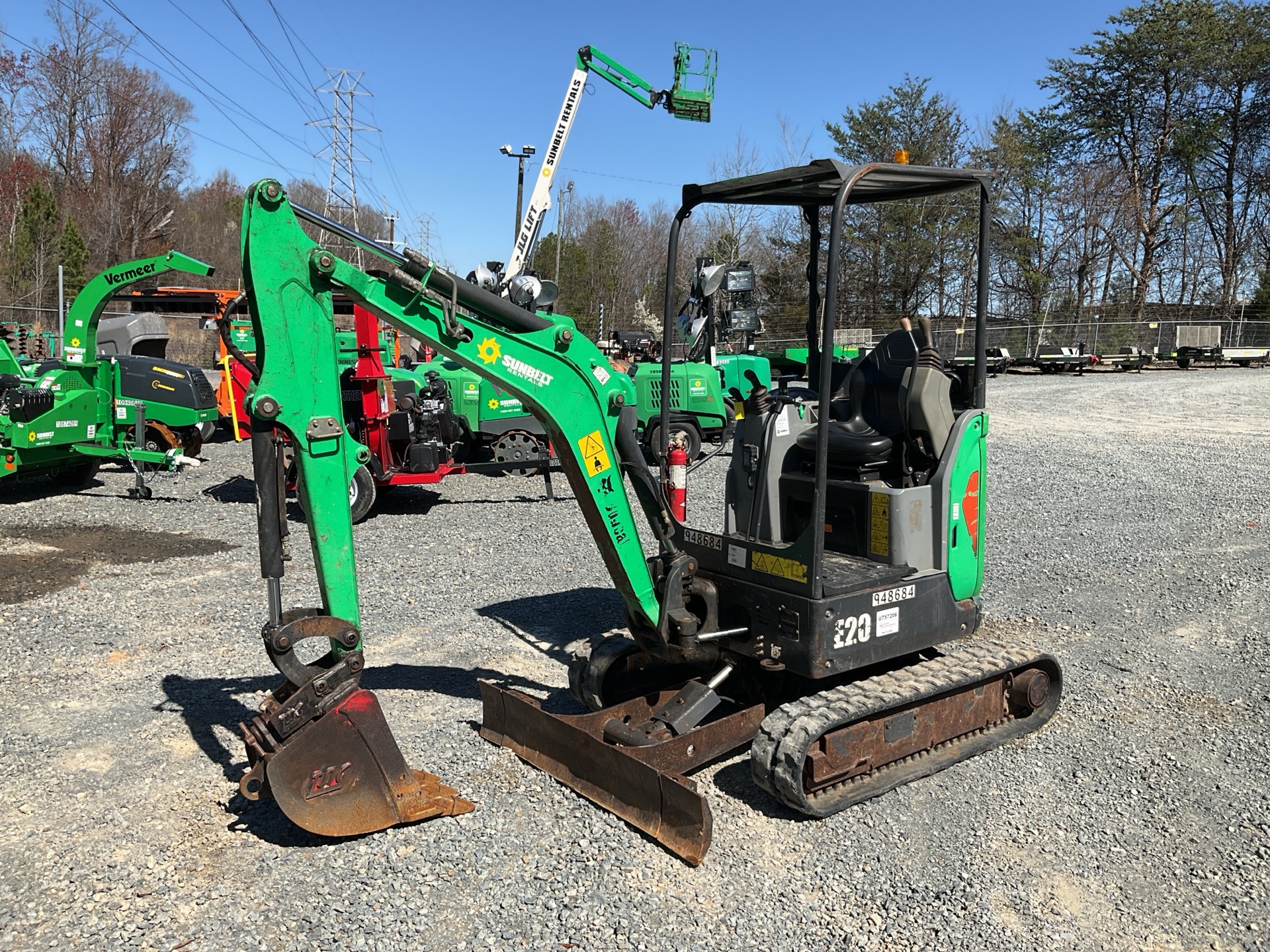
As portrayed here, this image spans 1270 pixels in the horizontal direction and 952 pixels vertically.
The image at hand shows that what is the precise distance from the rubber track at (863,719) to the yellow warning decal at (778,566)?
0.56 m

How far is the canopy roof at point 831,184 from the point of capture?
439cm

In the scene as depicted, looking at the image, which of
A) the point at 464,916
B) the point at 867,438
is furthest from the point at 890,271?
the point at 464,916

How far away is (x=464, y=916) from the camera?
3.53 meters

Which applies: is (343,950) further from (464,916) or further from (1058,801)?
(1058,801)

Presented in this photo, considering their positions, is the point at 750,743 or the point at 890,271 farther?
the point at 890,271

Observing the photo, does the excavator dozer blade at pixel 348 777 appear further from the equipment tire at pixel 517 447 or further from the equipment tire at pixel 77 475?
the equipment tire at pixel 77 475

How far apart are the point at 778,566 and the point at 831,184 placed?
72.7 inches

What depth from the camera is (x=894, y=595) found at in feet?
15.4

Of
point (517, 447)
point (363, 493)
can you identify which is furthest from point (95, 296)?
point (517, 447)

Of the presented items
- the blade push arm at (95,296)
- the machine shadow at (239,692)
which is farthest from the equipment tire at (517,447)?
the machine shadow at (239,692)

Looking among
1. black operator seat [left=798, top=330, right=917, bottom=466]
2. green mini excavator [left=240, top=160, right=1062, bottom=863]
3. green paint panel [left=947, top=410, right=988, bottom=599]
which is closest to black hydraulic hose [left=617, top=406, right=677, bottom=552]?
green mini excavator [left=240, top=160, right=1062, bottom=863]

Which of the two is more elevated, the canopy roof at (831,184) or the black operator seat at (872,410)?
the canopy roof at (831,184)

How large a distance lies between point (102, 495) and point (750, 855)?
421 inches

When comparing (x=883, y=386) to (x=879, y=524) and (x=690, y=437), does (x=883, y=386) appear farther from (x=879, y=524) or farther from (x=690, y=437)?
(x=690, y=437)
